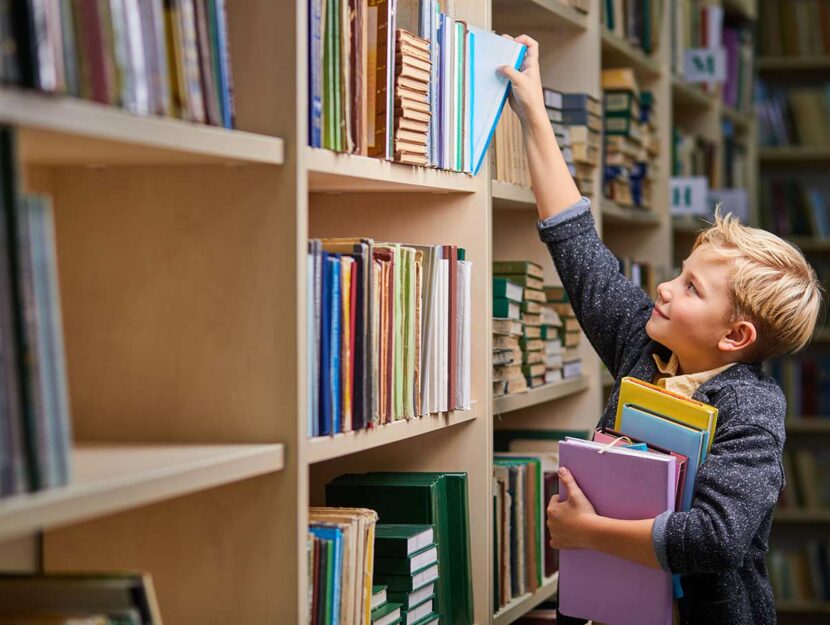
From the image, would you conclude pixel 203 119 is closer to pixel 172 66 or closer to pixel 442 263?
pixel 172 66

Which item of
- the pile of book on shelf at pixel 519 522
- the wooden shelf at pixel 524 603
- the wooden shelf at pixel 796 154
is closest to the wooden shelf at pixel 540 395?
the pile of book on shelf at pixel 519 522

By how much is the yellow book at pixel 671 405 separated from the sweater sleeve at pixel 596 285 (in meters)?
0.28

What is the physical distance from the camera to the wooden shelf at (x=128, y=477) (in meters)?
1.01

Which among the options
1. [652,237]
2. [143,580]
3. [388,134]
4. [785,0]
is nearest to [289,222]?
[388,134]

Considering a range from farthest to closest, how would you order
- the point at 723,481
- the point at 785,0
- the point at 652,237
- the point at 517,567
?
1. the point at 785,0
2. the point at 652,237
3. the point at 517,567
4. the point at 723,481

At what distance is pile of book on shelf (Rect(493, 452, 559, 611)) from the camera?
231cm

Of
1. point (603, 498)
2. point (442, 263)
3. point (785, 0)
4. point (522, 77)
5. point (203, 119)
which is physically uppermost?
point (785, 0)

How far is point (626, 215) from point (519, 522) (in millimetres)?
1067

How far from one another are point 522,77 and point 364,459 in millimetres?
724

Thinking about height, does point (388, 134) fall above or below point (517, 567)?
above

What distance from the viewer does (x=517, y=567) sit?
241 centimetres

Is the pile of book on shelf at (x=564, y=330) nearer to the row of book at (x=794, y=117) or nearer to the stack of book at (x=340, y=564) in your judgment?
the stack of book at (x=340, y=564)

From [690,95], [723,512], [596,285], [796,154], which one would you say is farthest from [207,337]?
[796,154]

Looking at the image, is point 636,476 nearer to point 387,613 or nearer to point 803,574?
point 387,613
